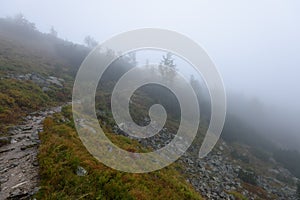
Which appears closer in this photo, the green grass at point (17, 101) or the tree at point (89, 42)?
the green grass at point (17, 101)

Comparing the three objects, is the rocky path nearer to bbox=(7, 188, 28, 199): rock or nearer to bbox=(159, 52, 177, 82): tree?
bbox=(7, 188, 28, 199): rock

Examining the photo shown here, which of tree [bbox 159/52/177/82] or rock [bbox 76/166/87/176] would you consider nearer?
rock [bbox 76/166/87/176]

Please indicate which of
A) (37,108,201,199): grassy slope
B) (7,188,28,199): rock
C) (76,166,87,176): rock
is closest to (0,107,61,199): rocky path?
(7,188,28,199): rock

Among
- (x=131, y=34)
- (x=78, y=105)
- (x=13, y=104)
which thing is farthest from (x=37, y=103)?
(x=131, y=34)

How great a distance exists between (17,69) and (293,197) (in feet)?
104

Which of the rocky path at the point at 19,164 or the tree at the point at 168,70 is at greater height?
the tree at the point at 168,70

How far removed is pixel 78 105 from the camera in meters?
16.3

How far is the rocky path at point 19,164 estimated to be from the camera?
4.78m

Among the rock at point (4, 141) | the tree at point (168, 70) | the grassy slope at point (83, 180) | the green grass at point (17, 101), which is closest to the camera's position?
the grassy slope at point (83, 180)

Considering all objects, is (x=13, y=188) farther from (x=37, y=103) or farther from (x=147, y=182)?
(x=37, y=103)

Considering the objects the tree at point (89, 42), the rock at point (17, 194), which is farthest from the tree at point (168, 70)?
the tree at point (89, 42)

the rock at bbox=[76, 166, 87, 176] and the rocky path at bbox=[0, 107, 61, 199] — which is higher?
the rock at bbox=[76, 166, 87, 176]

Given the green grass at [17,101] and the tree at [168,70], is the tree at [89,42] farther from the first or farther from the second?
the green grass at [17,101]

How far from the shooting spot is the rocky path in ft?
15.7
